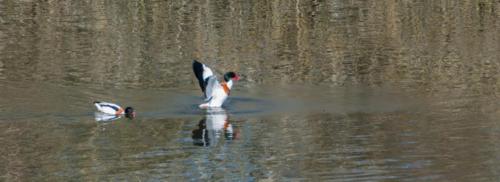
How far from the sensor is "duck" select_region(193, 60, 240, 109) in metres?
17.2

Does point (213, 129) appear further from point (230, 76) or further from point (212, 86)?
point (230, 76)

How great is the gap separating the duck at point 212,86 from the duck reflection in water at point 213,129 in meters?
0.14

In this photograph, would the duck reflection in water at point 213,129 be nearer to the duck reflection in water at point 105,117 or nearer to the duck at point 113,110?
the duck at point 113,110

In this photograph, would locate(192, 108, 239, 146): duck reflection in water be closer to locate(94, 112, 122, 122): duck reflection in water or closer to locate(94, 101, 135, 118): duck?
locate(94, 101, 135, 118): duck

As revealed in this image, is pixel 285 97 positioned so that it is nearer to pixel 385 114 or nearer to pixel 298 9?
pixel 385 114

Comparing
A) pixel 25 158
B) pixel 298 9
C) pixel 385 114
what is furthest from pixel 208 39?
pixel 25 158

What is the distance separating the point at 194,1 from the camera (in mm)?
27375

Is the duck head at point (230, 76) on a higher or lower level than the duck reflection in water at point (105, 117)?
higher

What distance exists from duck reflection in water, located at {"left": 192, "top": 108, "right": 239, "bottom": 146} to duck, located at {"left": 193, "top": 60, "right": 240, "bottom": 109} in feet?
0.46

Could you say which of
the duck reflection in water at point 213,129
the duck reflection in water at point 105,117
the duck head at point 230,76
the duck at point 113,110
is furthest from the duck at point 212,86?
the duck reflection in water at point 105,117

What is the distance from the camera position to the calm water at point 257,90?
13367 mm

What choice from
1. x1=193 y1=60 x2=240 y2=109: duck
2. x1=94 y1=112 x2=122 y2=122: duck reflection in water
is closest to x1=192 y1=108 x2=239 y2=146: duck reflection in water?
x1=193 y1=60 x2=240 y2=109: duck

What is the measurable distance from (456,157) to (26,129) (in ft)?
17.2

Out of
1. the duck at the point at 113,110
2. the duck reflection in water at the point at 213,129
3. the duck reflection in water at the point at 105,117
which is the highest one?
the duck at the point at 113,110
